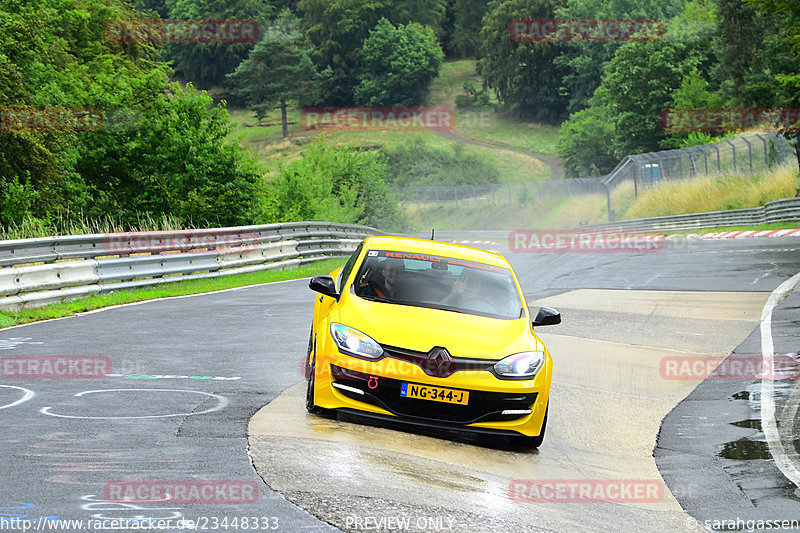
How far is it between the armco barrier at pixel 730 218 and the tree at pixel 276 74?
276 ft

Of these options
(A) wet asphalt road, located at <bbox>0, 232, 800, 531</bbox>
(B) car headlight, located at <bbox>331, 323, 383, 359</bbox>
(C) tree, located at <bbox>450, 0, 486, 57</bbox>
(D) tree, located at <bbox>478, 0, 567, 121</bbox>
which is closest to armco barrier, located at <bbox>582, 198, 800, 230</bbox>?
(A) wet asphalt road, located at <bbox>0, 232, 800, 531</bbox>

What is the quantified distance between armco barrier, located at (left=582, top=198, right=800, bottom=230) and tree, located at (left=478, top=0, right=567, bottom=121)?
3200 inches

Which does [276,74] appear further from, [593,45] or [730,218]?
[730,218]

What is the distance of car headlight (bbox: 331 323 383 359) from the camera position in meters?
7.78

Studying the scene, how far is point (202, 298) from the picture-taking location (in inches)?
745

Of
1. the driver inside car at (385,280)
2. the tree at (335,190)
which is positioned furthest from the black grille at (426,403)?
the tree at (335,190)

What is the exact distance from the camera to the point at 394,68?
13850 centimetres

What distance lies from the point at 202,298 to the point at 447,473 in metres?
12.8

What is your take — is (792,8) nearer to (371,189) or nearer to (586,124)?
(371,189)

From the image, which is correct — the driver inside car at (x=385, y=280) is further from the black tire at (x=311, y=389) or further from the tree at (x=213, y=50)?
the tree at (x=213, y=50)

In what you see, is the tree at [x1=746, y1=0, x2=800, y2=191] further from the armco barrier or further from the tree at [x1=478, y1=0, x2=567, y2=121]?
the tree at [x1=478, y1=0, x2=567, y2=121]

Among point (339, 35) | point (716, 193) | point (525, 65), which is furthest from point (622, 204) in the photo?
point (339, 35)

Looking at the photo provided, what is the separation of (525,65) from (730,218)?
89.4 m

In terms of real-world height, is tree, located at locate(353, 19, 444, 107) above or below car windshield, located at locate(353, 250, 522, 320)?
below
